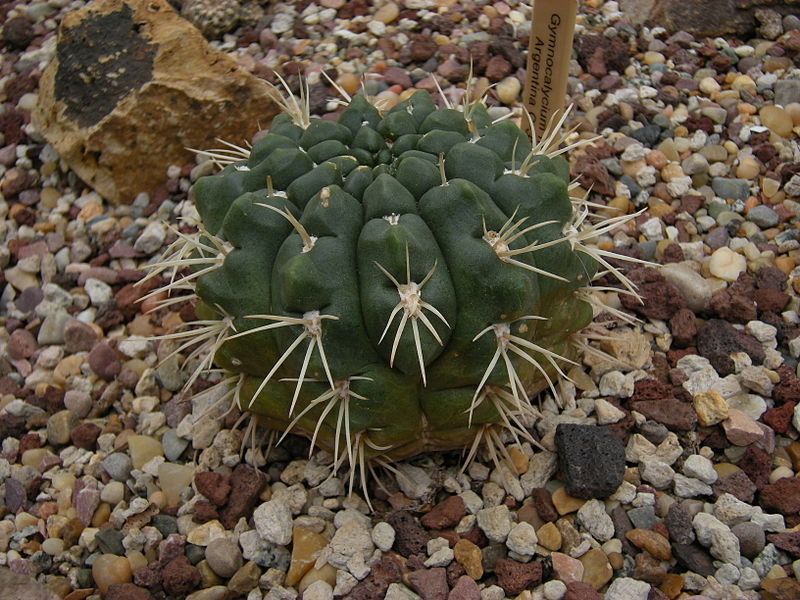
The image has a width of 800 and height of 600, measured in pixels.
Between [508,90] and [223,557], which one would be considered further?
[508,90]

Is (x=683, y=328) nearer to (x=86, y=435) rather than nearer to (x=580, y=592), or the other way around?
(x=580, y=592)

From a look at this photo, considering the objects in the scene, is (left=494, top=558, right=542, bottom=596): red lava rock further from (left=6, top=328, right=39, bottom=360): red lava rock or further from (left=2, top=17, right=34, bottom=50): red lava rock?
(left=2, top=17, right=34, bottom=50): red lava rock

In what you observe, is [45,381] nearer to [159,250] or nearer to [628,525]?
[159,250]

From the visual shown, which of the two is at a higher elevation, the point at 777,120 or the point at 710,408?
the point at 777,120

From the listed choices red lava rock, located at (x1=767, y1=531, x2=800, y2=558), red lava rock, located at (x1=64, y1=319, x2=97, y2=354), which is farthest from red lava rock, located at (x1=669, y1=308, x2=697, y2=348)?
red lava rock, located at (x1=64, y1=319, x2=97, y2=354)

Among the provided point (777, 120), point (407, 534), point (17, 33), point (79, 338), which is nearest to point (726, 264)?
point (777, 120)

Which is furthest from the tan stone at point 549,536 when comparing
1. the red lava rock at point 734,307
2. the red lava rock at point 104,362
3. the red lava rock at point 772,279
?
the red lava rock at point 104,362
